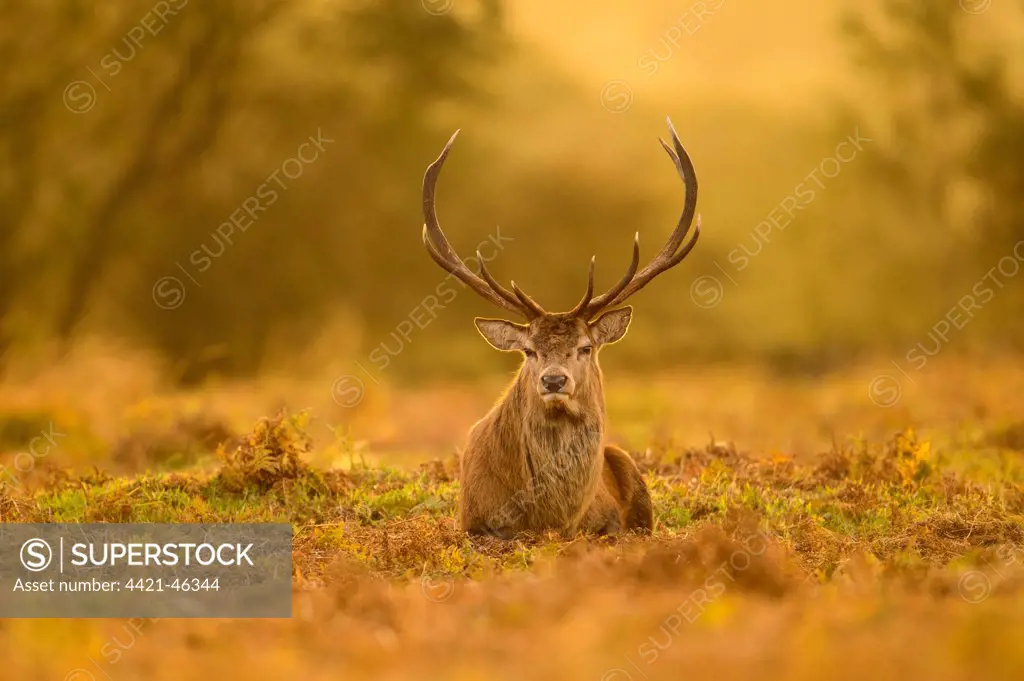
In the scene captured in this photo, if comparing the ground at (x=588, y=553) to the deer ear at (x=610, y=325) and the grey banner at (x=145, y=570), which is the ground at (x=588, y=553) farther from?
the deer ear at (x=610, y=325)

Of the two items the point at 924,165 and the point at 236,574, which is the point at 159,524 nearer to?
the point at 236,574

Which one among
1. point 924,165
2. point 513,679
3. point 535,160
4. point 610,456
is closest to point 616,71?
point 535,160

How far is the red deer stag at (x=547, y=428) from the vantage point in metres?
8.74

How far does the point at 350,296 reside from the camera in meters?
27.5

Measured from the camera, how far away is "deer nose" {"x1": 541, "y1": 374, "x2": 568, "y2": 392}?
8391 mm

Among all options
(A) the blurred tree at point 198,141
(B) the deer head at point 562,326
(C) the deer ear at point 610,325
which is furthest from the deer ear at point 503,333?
(A) the blurred tree at point 198,141

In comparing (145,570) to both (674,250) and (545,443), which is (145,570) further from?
(674,250)

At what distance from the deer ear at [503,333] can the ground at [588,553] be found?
147 cm

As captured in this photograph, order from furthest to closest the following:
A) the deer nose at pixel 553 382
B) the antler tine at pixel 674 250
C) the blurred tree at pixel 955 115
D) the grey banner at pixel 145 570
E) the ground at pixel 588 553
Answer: the blurred tree at pixel 955 115 < the antler tine at pixel 674 250 < the deer nose at pixel 553 382 < the grey banner at pixel 145 570 < the ground at pixel 588 553

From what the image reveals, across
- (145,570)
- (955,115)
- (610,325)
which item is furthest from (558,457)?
(955,115)

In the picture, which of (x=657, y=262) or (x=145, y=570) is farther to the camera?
(x=657, y=262)

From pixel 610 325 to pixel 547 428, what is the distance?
94cm

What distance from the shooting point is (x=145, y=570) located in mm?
7945

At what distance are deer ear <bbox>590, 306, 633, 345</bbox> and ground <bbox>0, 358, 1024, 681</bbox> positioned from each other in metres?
1.52
